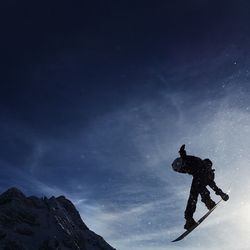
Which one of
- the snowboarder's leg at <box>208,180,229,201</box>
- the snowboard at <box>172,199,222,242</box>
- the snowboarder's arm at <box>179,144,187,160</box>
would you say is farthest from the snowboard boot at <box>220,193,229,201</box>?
the snowboarder's arm at <box>179,144,187,160</box>

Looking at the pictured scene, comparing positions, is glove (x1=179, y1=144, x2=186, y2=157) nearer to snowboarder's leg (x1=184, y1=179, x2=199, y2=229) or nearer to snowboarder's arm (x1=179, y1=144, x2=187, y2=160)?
snowboarder's arm (x1=179, y1=144, x2=187, y2=160)

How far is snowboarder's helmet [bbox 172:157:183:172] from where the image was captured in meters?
18.1

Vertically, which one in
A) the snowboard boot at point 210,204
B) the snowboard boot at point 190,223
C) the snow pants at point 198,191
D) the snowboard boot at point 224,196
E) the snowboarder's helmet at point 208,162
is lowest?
the snowboard boot at point 224,196

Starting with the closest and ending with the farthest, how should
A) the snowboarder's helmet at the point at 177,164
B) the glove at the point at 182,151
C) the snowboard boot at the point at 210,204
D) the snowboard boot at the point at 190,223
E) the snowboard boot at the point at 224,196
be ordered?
the snowboard boot at the point at 224,196 < the glove at the point at 182,151 < the snowboarder's helmet at the point at 177,164 < the snowboard boot at the point at 210,204 < the snowboard boot at the point at 190,223

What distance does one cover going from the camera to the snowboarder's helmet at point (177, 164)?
18.1m

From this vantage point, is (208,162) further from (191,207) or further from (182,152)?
(191,207)

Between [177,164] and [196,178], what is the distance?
125 centimetres

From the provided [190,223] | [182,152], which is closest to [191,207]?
[190,223]

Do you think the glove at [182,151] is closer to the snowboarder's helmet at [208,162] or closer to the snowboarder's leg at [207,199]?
the snowboarder's helmet at [208,162]

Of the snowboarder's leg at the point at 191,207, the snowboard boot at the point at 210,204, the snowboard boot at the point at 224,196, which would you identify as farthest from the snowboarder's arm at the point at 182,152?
the snowboard boot at the point at 210,204

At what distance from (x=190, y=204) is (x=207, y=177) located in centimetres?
169

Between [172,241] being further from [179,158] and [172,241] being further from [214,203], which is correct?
[179,158]

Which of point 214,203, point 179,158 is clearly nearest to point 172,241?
point 214,203

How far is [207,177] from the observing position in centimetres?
1827
